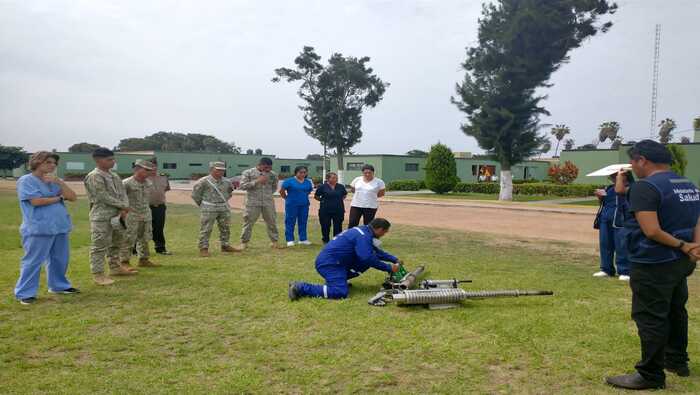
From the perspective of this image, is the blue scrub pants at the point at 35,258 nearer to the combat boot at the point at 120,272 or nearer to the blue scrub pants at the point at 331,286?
the combat boot at the point at 120,272

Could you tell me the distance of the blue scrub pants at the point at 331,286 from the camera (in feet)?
18.7

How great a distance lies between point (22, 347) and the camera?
13.7ft

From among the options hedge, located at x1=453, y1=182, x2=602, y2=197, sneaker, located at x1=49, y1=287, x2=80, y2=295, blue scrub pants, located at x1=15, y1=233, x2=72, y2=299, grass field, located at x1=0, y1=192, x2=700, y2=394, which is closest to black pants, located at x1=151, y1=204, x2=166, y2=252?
grass field, located at x1=0, y1=192, x2=700, y2=394

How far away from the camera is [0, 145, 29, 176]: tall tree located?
5988cm

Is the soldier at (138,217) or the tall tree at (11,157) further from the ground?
the tall tree at (11,157)

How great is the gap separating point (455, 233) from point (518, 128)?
18552mm

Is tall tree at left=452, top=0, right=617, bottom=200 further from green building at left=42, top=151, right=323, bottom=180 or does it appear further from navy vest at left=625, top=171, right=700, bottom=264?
green building at left=42, top=151, right=323, bottom=180

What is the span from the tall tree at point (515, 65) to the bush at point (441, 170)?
4.71 meters

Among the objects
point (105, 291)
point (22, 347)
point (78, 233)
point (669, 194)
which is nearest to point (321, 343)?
point (22, 347)

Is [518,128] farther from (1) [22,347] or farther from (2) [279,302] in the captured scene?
(1) [22,347]

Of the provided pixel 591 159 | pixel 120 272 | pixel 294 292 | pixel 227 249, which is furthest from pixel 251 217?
pixel 591 159

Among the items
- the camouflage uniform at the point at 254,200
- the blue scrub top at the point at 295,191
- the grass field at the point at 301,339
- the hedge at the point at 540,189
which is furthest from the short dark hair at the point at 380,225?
the hedge at the point at 540,189

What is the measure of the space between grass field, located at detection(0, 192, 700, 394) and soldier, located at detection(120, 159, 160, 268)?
2.02 feet

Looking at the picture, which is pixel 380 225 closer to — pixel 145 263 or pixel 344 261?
pixel 344 261
